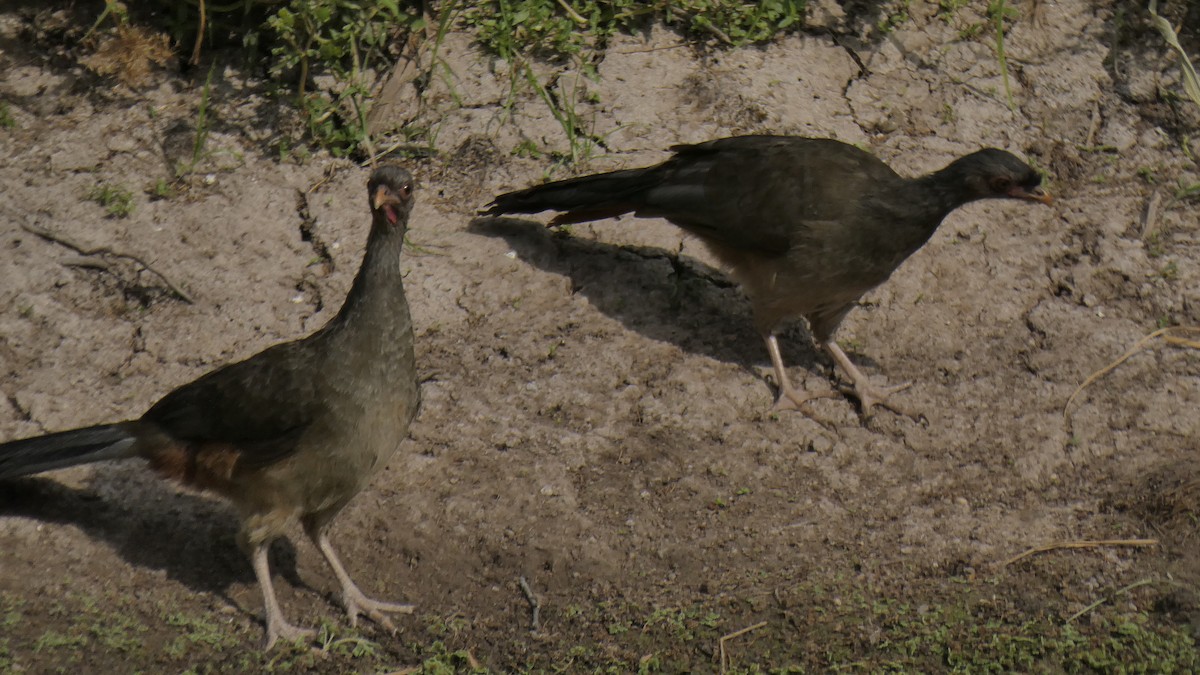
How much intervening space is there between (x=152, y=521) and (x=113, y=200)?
6.68 feet

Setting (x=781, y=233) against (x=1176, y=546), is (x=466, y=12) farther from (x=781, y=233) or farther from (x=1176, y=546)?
(x=1176, y=546)

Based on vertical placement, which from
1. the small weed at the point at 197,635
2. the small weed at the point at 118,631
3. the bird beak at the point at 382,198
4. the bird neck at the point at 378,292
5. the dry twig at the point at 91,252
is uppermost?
the bird beak at the point at 382,198

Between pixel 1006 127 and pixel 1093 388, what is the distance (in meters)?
2.02

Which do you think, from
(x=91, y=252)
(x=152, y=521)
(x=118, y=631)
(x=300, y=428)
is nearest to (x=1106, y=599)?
(x=300, y=428)

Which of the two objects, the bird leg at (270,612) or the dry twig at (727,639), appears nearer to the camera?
the dry twig at (727,639)

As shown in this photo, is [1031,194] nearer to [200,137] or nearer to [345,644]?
[345,644]

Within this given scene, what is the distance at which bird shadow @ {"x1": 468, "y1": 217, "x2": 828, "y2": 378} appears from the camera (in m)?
6.71

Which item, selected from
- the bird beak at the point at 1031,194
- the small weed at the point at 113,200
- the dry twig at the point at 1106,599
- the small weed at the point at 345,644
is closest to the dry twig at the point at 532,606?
the small weed at the point at 345,644

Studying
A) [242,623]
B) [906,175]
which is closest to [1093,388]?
[906,175]

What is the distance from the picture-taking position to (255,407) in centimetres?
495

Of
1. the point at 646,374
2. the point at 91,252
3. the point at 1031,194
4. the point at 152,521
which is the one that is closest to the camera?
the point at 152,521

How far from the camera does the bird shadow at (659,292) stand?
6.71 m

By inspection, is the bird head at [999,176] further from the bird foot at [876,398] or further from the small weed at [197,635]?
the small weed at [197,635]

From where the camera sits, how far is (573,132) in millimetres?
7340
